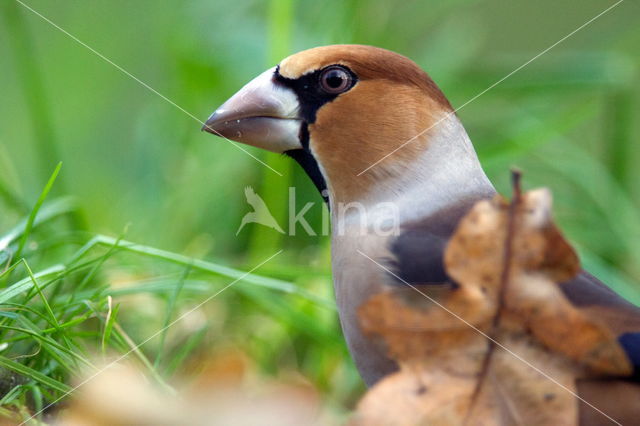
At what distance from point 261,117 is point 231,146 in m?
1.11

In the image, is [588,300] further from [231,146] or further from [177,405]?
[231,146]

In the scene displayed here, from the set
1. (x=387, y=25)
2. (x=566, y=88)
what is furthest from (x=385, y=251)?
(x=387, y=25)

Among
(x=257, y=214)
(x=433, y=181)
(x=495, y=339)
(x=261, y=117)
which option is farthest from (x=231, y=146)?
(x=495, y=339)

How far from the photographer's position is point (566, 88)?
280 centimetres

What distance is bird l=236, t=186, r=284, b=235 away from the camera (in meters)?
2.48

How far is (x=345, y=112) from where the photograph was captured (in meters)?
1.67

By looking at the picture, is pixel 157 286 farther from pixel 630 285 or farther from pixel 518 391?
pixel 630 285

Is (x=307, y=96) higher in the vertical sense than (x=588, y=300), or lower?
higher

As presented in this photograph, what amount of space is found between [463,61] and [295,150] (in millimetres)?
1578

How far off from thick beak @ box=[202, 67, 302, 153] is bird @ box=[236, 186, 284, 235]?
796mm

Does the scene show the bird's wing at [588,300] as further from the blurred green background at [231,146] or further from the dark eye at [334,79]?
the blurred green background at [231,146]

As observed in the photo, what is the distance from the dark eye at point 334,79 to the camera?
65.4 inches

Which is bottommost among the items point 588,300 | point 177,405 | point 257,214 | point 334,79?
point 257,214

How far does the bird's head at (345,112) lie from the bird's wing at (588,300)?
19cm
